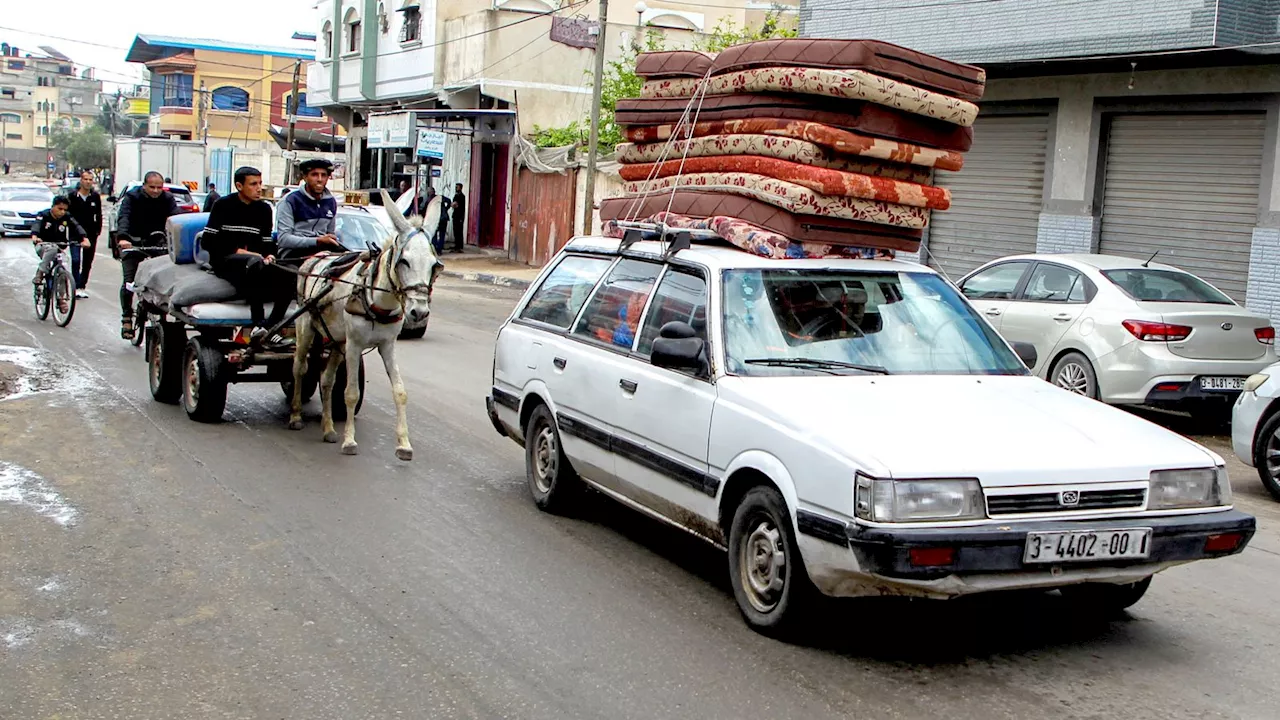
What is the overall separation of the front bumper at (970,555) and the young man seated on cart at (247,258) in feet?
19.4

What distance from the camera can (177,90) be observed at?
8269 centimetres

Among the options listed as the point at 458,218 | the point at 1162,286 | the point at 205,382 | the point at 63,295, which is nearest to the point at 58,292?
the point at 63,295

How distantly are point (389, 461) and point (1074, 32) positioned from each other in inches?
452

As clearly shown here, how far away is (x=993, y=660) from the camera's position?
5250 mm

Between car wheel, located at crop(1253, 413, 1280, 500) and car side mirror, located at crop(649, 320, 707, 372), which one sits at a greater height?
car side mirror, located at crop(649, 320, 707, 372)

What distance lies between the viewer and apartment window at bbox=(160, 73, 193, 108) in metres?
82.4

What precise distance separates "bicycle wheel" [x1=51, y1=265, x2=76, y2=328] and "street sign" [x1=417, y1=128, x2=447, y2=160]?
19.5 meters

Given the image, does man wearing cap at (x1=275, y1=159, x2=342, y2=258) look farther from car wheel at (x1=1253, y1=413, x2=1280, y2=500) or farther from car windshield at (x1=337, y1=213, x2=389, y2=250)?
car wheel at (x1=1253, y1=413, x2=1280, y2=500)

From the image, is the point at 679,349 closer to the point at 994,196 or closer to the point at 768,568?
the point at 768,568

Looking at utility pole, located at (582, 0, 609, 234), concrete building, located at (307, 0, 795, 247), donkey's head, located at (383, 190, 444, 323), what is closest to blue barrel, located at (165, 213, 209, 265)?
donkey's head, located at (383, 190, 444, 323)

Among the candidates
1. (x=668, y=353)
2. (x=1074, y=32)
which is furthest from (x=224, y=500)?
(x=1074, y=32)

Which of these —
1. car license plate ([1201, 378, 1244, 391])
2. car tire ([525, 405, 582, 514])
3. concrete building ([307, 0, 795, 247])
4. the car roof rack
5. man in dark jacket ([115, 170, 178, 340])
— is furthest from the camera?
concrete building ([307, 0, 795, 247])

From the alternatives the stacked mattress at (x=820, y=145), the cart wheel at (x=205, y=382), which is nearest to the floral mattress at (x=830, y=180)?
the stacked mattress at (x=820, y=145)

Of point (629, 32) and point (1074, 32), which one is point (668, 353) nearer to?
point (1074, 32)
